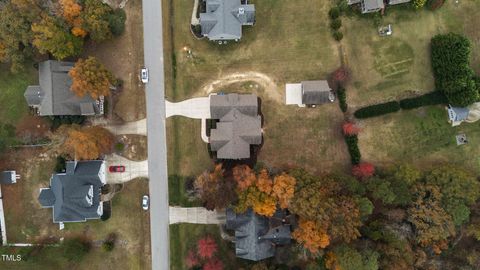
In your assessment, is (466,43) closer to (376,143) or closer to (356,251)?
(376,143)

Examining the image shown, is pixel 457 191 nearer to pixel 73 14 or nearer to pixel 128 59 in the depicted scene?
pixel 128 59

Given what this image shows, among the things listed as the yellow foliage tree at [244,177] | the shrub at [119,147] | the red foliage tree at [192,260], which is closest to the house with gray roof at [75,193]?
the shrub at [119,147]

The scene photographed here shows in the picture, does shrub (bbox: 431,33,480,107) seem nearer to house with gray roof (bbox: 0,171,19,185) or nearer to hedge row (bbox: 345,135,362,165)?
hedge row (bbox: 345,135,362,165)

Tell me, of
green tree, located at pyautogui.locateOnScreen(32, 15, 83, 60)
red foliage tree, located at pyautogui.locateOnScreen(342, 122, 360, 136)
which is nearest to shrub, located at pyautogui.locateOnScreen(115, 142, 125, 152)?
green tree, located at pyautogui.locateOnScreen(32, 15, 83, 60)

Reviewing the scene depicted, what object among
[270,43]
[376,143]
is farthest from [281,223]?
[270,43]

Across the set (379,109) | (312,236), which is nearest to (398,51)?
(379,109)

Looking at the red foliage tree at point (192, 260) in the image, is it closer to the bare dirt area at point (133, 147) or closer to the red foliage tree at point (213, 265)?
the red foliage tree at point (213, 265)
